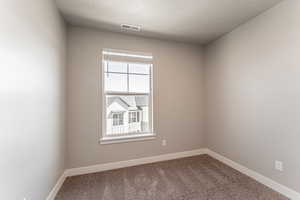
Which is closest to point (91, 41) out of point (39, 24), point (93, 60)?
point (93, 60)

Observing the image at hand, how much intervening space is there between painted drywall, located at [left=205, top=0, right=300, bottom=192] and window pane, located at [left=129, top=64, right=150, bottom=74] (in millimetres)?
1507

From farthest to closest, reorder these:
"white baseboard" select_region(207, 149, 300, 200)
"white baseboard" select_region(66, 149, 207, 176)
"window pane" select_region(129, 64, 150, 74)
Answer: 1. "window pane" select_region(129, 64, 150, 74)
2. "white baseboard" select_region(66, 149, 207, 176)
3. "white baseboard" select_region(207, 149, 300, 200)

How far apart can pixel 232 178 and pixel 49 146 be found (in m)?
2.75

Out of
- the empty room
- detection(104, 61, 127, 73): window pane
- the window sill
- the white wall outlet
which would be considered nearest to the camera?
the empty room

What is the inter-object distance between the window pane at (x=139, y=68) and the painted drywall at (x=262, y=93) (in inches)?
59.3

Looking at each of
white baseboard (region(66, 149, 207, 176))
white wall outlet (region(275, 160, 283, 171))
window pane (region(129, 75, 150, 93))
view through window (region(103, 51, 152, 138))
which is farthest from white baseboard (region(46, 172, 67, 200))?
white wall outlet (region(275, 160, 283, 171))

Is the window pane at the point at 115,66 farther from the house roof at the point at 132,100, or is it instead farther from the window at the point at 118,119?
the window at the point at 118,119

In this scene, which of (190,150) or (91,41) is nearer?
(91,41)

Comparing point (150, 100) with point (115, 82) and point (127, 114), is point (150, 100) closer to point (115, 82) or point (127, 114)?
point (127, 114)

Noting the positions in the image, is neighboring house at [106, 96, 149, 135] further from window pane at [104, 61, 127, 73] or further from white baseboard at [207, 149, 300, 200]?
white baseboard at [207, 149, 300, 200]

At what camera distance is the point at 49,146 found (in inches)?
69.7

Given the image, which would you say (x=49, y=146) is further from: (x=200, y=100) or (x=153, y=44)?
(x=200, y=100)

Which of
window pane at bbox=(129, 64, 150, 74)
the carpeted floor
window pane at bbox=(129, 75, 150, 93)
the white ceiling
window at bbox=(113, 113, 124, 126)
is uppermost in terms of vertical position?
the white ceiling

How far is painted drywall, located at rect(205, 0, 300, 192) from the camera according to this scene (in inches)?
71.7
